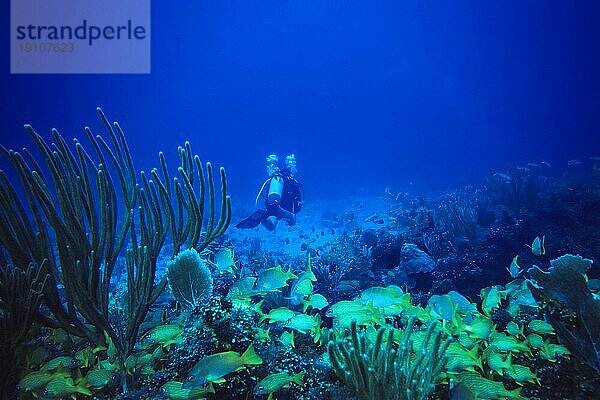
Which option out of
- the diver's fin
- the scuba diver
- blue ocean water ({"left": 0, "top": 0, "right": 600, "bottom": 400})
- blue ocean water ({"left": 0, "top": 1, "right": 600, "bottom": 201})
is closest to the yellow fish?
blue ocean water ({"left": 0, "top": 0, "right": 600, "bottom": 400})

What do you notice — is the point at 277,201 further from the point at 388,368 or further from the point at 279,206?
the point at 388,368

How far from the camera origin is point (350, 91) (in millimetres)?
135250

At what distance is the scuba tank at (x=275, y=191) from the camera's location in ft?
33.8

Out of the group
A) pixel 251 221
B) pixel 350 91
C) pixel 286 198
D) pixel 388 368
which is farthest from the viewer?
pixel 350 91

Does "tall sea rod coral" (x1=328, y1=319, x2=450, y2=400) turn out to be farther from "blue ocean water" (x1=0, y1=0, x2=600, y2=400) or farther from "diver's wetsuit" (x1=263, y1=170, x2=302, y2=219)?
"diver's wetsuit" (x1=263, y1=170, x2=302, y2=219)

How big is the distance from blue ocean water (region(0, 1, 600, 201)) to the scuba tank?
21603 mm

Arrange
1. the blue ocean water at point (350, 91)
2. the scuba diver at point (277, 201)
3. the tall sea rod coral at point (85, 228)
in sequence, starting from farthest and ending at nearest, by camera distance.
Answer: the blue ocean water at point (350, 91), the scuba diver at point (277, 201), the tall sea rod coral at point (85, 228)

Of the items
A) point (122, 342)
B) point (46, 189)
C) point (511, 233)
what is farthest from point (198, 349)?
point (511, 233)

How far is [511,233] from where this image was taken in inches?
281

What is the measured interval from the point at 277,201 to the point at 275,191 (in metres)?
0.34

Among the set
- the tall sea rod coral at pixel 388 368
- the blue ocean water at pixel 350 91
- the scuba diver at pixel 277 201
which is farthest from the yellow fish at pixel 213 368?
the blue ocean water at pixel 350 91

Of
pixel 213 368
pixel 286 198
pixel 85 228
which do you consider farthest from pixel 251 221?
pixel 213 368

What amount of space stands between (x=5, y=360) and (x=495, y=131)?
Result: 12720 cm

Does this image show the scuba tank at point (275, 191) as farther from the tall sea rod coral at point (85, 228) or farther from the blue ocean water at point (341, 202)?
the tall sea rod coral at point (85, 228)
